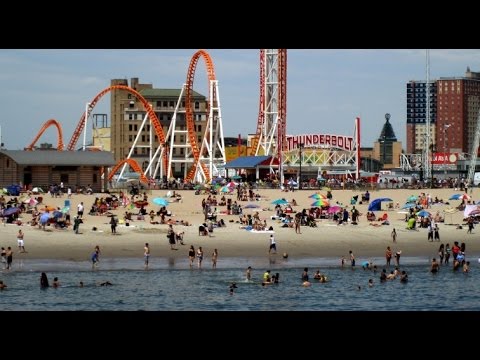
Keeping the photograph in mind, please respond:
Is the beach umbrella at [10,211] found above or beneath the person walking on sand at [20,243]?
above

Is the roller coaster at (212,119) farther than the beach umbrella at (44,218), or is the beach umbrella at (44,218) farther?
the roller coaster at (212,119)

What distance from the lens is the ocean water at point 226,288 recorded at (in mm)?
24656

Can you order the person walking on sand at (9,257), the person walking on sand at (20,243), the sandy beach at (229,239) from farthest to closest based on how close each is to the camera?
the sandy beach at (229,239)
the person walking on sand at (20,243)
the person walking on sand at (9,257)

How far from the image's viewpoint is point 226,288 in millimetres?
27422

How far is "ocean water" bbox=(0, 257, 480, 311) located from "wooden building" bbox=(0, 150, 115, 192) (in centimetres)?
2158

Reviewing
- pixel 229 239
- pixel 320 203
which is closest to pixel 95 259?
pixel 229 239

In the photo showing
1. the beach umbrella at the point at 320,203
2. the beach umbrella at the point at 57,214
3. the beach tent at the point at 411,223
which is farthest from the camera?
the beach umbrella at the point at 320,203

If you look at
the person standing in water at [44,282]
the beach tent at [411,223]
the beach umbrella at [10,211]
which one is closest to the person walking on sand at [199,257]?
the person standing in water at [44,282]

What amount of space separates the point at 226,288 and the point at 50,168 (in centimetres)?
2711

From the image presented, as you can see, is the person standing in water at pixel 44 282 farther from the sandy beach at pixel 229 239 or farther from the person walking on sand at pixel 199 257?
the person walking on sand at pixel 199 257

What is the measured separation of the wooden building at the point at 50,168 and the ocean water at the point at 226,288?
21.6 m

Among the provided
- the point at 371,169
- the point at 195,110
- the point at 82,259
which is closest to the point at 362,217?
the point at 82,259

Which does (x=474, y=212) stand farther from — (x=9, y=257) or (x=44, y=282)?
(x=44, y=282)
